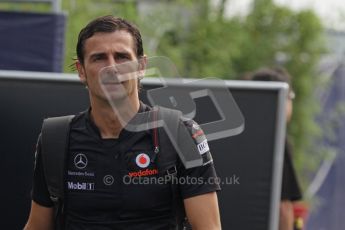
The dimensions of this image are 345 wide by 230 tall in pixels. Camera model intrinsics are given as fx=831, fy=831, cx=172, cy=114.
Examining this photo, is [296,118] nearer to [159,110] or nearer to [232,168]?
[232,168]

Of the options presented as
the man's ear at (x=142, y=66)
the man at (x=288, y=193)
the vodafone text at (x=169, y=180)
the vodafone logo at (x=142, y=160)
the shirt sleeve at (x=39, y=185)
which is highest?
the man's ear at (x=142, y=66)

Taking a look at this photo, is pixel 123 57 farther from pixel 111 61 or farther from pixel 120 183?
pixel 120 183

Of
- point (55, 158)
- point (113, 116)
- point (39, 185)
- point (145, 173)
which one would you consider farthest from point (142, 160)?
point (39, 185)

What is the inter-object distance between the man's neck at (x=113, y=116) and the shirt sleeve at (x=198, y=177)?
0.24 meters

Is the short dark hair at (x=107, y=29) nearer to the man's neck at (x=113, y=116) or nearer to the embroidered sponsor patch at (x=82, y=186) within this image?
the man's neck at (x=113, y=116)

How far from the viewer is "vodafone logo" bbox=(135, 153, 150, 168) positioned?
3.21m

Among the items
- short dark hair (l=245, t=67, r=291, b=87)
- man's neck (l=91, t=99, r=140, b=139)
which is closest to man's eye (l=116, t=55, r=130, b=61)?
man's neck (l=91, t=99, r=140, b=139)

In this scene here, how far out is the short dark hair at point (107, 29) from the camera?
3.27 meters

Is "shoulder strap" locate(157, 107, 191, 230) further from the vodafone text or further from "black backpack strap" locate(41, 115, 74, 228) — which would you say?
"black backpack strap" locate(41, 115, 74, 228)

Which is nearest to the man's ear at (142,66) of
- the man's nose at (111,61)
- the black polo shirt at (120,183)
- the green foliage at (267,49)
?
the man's nose at (111,61)

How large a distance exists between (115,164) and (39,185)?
14.6 inches

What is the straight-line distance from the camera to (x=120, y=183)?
3.21 metres

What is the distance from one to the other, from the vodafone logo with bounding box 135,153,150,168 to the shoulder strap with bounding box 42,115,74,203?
0.99 ft

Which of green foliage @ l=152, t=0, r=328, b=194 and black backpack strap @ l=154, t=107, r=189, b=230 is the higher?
black backpack strap @ l=154, t=107, r=189, b=230
